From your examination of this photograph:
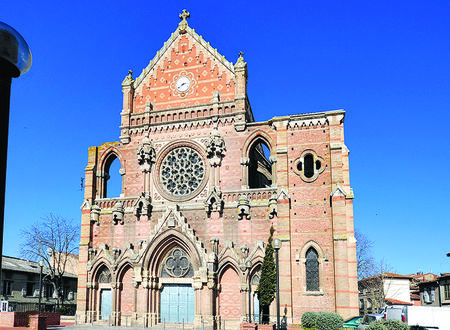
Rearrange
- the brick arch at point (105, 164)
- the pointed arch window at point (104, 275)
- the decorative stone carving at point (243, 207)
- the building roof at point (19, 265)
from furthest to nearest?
the building roof at point (19, 265) < the brick arch at point (105, 164) < the pointed arch window at point (104, 275) < the decorative stone carving at point (243, 207)

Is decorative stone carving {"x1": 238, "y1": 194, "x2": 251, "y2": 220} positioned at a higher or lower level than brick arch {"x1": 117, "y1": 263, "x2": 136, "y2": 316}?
higher

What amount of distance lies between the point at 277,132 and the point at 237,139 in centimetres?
329

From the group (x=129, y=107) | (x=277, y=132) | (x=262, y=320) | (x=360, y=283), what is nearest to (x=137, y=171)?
(x=129, y=107)

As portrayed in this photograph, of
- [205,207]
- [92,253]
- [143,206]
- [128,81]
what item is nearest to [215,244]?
[205,207]

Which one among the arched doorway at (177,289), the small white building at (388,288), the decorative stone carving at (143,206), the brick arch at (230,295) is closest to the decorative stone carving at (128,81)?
the decorative stone carving at (143,206)

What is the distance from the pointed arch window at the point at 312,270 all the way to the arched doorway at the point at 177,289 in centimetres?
901

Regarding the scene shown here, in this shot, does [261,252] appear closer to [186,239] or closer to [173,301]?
[186,239]

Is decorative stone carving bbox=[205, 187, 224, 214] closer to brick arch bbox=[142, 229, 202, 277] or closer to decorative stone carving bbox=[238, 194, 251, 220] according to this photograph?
decorative stone carving bbox=[238, 194, 251, 220]

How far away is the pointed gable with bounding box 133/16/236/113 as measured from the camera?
40219mm

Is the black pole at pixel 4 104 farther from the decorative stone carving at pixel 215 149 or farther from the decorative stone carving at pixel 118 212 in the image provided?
the decorative stone carving at pixel 118 212

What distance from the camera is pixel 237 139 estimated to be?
126 feet

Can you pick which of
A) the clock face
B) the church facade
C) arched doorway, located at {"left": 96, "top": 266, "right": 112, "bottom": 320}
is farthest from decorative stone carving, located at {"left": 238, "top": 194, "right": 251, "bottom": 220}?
arched doorway, located at {"left": 96, "top": 266, "right": 112, "bottom": 320}

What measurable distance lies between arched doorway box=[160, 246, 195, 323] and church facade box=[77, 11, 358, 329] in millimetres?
79

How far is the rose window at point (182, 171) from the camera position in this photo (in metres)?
39.1
